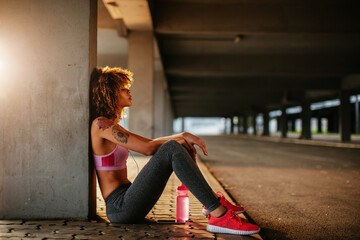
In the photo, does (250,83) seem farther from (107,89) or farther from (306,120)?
(107,89)

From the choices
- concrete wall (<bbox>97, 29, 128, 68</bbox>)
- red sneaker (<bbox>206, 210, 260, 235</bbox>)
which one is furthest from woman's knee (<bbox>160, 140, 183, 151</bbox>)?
concrete wall (<bbox>97, 29, 128, 68</bbox>)

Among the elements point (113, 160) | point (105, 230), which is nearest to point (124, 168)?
point (113, 160)

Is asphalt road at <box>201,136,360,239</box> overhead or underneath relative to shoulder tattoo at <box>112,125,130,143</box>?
underneath

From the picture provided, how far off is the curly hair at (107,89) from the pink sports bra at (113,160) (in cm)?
38

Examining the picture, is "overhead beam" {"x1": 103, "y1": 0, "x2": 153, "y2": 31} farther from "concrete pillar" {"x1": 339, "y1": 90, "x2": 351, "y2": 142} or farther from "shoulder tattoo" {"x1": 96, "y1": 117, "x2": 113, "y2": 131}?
"concrete pillar" {"x1": 339, "y1": 90, "x2": 351, "y2": 142}

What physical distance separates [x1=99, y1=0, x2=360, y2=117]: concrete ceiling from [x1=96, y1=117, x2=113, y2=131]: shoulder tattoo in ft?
21.7

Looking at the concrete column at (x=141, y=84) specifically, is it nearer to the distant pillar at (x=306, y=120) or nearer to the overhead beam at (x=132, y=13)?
the overhead beam at (x=132, y=13)

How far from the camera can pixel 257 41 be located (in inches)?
593

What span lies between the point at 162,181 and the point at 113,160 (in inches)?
21.5

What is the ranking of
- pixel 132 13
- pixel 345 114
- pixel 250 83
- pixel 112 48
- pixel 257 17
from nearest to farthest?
pixel 132 13, pixel 257 17, pixel 112 48, pixel 345 114, pixel 250 83

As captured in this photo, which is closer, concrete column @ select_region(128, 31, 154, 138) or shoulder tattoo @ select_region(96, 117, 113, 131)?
shoulder tattoo @ select_region(96, 117, 113, 131)

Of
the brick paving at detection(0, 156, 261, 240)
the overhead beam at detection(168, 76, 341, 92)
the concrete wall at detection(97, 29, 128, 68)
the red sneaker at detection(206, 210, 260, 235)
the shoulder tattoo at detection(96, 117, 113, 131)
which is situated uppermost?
the concrete wall at detection(97, 29, 128, 68)

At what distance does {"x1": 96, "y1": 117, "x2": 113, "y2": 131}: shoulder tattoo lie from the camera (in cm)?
314

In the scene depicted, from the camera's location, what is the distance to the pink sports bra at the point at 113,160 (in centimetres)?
317
